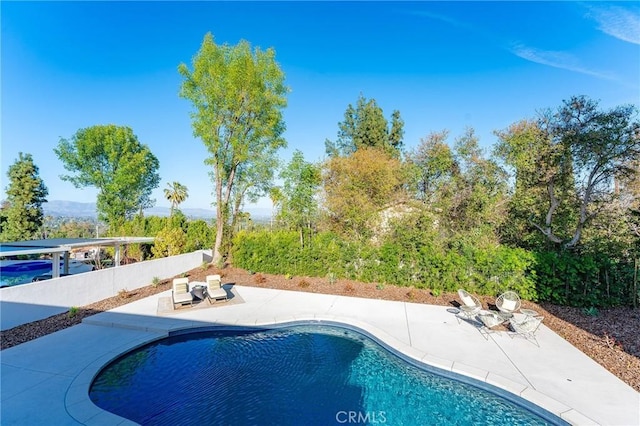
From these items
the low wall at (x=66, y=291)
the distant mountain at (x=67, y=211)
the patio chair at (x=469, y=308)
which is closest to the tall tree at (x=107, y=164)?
the distant mountain at (x=67, y=211)

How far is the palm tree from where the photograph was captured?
34.8m

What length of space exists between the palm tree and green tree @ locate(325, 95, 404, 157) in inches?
742

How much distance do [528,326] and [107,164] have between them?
3353cm

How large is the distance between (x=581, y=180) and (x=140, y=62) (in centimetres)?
2268

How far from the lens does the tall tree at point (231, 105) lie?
50.8 ft

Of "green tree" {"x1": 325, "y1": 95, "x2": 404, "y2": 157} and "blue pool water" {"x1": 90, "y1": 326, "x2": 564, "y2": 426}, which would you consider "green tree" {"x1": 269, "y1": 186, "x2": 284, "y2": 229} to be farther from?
"green tree" {"x1": 325, "y1": 95, "x2": 404, "y2": 157}

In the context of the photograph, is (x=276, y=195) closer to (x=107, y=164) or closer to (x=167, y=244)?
(x=167, y=244)

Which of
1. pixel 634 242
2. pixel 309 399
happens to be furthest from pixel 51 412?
pixel 634 242

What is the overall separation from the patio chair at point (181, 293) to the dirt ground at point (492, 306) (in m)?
2.06

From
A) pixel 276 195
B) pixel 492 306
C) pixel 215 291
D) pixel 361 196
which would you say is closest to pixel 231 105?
pixel 276 195

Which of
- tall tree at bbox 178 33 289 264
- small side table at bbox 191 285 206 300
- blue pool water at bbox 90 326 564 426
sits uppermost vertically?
tall tree at bbox 178 33 289 264

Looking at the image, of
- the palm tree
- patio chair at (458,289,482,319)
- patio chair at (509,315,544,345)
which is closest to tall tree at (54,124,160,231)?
the palm tree

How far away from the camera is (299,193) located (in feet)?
55.2

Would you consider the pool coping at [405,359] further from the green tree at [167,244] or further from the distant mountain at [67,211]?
the distant mountain at [67,211]
